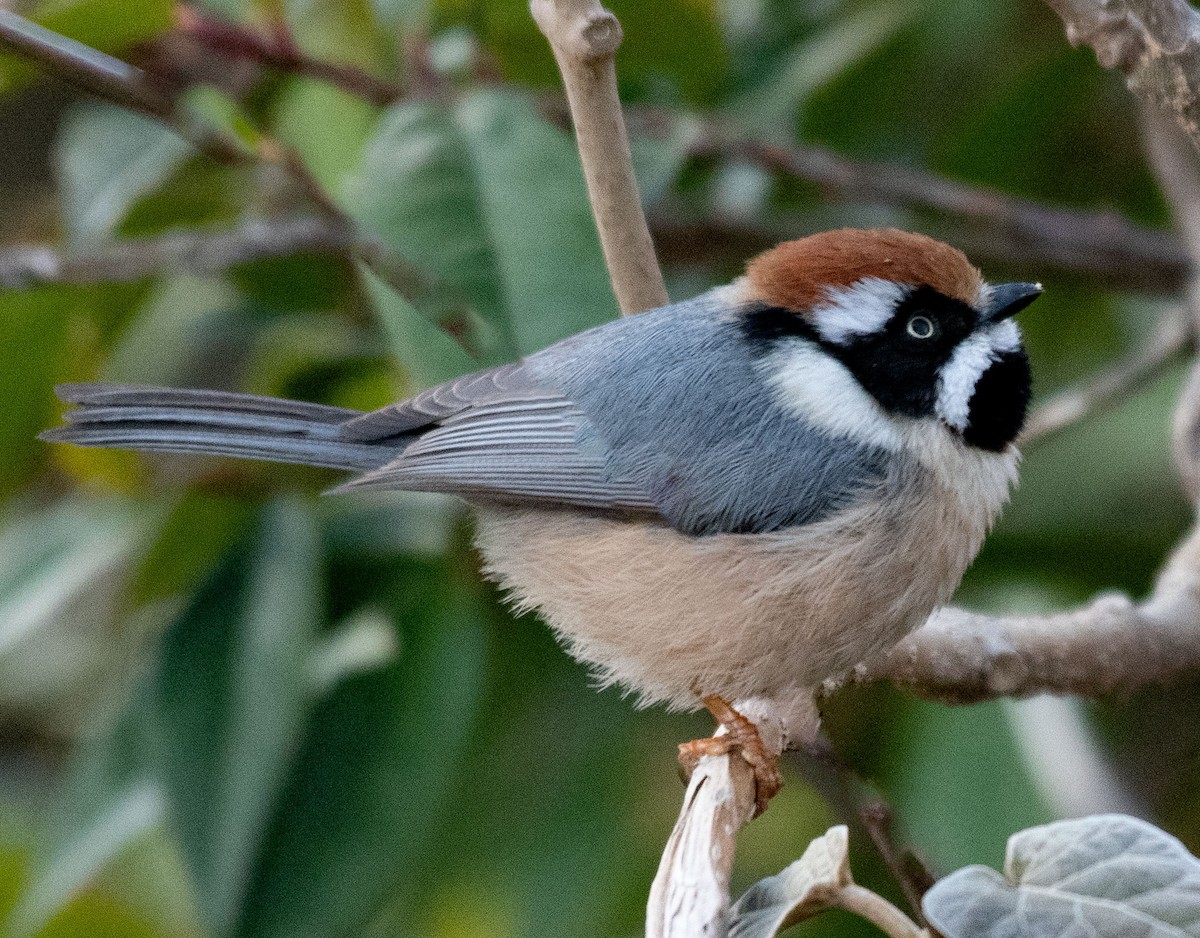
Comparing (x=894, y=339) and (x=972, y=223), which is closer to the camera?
(x=894, y=339)

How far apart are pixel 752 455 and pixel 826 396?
0.17 m

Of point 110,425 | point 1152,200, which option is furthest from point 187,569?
point 1152,200

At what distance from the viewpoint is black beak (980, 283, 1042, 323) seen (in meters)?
2.41

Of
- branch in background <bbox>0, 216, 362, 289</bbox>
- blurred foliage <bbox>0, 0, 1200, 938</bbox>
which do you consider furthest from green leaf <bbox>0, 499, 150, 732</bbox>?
branch in background <bbox>0, 216, 362, 289</bbox>

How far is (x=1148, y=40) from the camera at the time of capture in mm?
1646

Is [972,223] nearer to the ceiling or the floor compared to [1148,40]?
nearer to the ceiling

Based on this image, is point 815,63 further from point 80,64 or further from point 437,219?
point 80,64

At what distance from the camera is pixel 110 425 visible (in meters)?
2.52

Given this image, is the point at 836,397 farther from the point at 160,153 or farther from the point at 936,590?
the point at 160,153

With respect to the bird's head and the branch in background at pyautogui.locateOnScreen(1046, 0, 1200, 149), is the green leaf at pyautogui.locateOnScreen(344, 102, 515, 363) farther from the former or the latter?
the branch in background at pyautogui.locateOnScreen(1046, 0, 1200, 149)

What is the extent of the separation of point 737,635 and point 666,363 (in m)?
0.49

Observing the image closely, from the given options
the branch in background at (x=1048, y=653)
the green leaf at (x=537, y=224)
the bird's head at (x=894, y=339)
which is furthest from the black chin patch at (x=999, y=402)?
the green leaf at (x=537, y=224)

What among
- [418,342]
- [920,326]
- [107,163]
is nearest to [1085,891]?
[920,326]

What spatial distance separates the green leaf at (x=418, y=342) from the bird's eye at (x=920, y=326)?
857 millimetres
